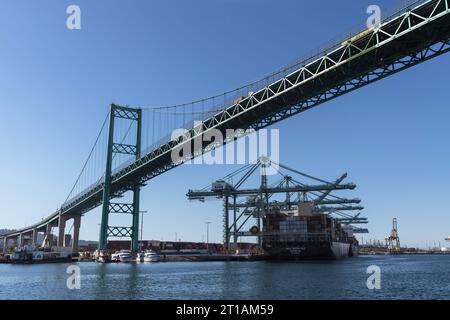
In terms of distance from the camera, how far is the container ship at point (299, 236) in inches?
3728

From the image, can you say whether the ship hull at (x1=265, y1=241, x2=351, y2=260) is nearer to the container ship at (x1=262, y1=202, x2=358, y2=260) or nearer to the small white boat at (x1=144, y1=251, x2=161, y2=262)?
the container ship at (x1=262, y1=202, x2=358, y2=260)

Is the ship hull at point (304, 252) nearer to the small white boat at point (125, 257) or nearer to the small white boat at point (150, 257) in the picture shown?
the small white boat at point (150, 257)

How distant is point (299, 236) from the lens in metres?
96.2

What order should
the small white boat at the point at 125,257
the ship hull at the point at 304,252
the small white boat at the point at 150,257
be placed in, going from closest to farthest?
the small white boat at the point at 125,257
the small white boat at the point at 150,257
the ship hull at the point at 304,252

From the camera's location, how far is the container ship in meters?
94.7

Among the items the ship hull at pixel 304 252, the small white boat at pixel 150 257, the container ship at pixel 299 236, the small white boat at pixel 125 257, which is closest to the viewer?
the small white boat at pixel 125 257

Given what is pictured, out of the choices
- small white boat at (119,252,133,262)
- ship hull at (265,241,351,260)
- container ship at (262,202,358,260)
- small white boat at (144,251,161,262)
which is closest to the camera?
small white boat at (119,252,133,262)

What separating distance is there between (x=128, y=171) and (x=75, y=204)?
31708mm

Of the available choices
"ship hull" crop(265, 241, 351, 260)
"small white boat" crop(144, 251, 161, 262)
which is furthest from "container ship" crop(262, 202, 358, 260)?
"small white boat" crop(144, 251, 161, 262)

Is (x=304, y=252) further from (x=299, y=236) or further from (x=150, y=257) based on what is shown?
(x=150, y=257)

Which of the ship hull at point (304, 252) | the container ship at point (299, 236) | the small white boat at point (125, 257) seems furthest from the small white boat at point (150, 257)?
the ship hull at point (304, 252)
